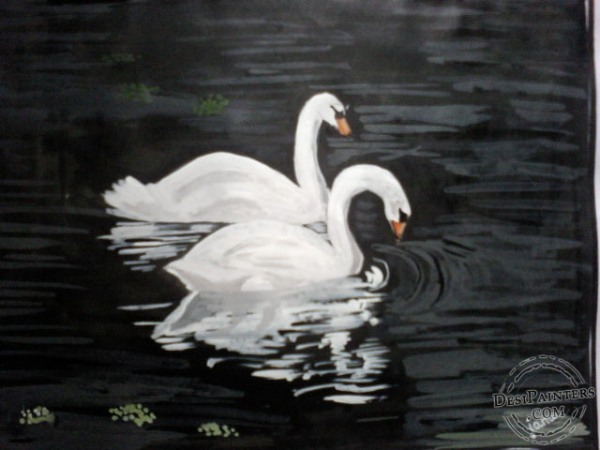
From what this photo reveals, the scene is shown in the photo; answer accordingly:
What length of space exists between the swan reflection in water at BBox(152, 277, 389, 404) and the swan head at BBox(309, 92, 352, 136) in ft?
0.99

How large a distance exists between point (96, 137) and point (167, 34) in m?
0.23

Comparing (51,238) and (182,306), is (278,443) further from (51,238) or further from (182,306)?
(51,238)

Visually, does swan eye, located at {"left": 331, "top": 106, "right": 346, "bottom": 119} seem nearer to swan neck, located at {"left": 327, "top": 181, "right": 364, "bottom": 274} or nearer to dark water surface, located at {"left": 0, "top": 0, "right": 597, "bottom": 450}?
dark water surface, located at {"left": 0, "top": 0, "right": 597, "bottom": 450}

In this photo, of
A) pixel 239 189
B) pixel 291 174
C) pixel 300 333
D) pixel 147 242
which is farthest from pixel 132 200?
pixel 300 333

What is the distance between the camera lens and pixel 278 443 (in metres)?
0.98

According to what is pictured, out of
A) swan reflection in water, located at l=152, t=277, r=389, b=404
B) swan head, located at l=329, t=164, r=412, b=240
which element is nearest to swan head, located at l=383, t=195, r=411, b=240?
swan head, located at l=329, t=164, r=412, b=240

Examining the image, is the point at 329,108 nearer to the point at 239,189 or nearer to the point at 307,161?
the point at 307,161

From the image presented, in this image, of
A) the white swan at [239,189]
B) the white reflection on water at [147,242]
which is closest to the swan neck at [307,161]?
the white swan at [239,189]

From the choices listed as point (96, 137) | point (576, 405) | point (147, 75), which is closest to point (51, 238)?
point (96, 137)

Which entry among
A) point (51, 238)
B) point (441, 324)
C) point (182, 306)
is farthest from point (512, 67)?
point (51, 238)

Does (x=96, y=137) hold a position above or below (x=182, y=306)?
above

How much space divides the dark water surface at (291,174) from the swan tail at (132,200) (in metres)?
0.02

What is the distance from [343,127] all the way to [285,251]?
0.26 metres

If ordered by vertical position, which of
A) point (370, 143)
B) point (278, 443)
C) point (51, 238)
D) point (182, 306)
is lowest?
point (278, 443)
